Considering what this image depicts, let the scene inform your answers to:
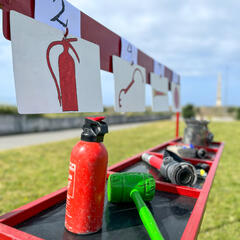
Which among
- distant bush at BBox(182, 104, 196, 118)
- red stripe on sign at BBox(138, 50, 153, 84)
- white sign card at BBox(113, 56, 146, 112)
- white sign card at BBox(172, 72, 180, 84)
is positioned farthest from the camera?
distant bush at BBox(182, 104, 196, 118)

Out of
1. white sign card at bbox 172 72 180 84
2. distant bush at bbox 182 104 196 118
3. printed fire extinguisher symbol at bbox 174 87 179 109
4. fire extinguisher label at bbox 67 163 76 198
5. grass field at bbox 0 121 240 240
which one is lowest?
grass field at bbox 0 121 240 240

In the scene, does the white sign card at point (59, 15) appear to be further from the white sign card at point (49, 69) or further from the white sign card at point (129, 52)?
the white sign card at point (129, 52)

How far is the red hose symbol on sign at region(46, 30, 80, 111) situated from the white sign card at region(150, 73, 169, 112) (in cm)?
140

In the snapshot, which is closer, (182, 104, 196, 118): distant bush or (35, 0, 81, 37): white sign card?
(35, 0, 81, 37): white sign card

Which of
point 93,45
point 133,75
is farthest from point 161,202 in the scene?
point 133,75

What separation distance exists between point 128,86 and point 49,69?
33.5 inches

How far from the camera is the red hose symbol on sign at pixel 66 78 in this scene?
996 mm

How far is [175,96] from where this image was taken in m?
3.56

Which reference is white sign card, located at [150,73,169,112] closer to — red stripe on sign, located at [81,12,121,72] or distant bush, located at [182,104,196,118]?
red stripe on sign, located at [81,12,121,72]

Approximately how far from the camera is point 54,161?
509 cm

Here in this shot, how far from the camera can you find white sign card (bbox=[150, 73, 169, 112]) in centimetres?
245

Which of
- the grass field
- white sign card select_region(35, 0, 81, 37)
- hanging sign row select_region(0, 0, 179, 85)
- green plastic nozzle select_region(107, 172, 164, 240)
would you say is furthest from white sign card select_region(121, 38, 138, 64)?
the grass field

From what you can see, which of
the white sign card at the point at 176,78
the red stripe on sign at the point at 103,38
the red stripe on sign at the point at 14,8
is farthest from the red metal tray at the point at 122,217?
the white sign card at the point at 176,78

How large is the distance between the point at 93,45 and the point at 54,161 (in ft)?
14.1
